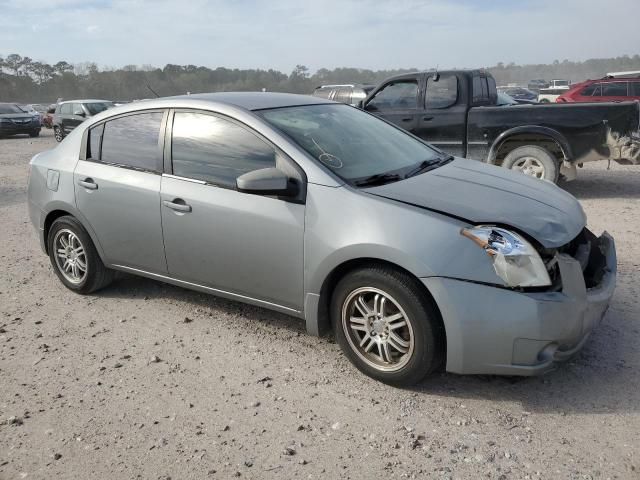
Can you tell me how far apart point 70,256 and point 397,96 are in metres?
6.08

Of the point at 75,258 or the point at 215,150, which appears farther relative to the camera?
the point at 75,258

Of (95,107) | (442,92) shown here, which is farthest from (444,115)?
(95,107)

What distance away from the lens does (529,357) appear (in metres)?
3.00

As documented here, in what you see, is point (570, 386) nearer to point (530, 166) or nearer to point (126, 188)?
point (126, 188)

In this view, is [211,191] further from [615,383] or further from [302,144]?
[615,383]

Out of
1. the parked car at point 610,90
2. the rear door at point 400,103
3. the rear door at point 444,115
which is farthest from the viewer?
the parked car at point 610,90

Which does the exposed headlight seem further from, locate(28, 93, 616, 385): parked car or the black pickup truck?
the black pickup truck

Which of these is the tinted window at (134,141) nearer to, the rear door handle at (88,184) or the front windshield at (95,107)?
the rear door handle at (88,184)

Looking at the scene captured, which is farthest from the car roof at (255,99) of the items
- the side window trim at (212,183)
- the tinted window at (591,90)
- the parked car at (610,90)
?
the tinted window at (591,90)

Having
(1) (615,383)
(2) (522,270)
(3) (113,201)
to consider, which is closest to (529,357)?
(2) (522,270)

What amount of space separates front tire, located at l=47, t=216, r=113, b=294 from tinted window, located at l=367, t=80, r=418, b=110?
5855 millimetres

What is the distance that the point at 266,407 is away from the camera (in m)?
3.24

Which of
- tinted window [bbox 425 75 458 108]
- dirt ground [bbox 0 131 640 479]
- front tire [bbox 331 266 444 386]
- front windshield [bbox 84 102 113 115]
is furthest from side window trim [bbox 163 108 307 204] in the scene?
front windshield [bbox 84 102 113 115]

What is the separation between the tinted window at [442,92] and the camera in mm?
8969
